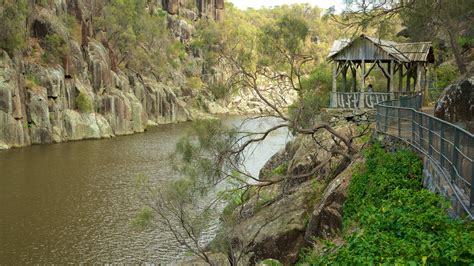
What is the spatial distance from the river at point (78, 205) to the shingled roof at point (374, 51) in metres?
5.93

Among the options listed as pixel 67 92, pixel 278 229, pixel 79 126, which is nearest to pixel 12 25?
pixel 67 92

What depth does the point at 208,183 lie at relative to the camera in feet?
60.4

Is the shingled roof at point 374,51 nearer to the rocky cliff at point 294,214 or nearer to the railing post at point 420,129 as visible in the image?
the rocky cliff at point 294,214

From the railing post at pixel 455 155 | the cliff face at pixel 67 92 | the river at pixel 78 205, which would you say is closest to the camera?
the railing post at pixel 455 155

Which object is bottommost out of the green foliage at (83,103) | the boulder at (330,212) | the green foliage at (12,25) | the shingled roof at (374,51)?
the boulder at (330,212)

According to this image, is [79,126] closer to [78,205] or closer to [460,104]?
[78,205]

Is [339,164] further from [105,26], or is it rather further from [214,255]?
[105,26]

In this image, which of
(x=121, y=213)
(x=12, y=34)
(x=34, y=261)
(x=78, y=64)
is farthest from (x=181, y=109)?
(x=34, y=261)

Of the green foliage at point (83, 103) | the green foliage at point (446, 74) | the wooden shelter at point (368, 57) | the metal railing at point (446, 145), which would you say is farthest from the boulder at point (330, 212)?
the green foliage at point (83, 103)

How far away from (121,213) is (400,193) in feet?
61.8

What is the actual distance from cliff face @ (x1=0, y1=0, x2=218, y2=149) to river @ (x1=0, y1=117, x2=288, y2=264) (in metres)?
4.33

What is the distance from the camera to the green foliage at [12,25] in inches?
1977

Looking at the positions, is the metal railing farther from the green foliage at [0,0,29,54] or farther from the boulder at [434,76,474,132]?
the green foliage at [0,0,29,54]

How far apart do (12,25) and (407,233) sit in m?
52.3
